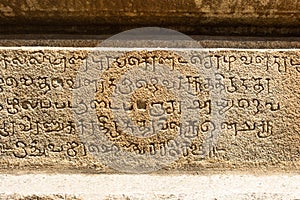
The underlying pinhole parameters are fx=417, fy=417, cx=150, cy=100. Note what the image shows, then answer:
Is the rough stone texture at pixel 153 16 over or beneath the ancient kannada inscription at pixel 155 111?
over

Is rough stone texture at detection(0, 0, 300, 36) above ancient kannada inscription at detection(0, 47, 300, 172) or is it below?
above

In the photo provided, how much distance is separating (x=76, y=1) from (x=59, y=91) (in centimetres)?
33

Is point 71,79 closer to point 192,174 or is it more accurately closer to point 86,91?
point 86,91

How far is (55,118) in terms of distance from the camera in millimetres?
1506

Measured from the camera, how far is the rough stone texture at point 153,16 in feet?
4.87

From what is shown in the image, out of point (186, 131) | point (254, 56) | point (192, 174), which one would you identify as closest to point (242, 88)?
point (254, 56)

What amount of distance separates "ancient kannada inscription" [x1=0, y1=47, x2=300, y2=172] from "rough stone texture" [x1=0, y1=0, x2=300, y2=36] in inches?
4.1

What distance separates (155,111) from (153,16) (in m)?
0.35

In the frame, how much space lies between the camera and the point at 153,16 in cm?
152

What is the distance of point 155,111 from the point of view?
152cm

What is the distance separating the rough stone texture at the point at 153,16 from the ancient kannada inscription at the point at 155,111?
0.10m

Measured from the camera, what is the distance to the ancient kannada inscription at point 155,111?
1504 mm

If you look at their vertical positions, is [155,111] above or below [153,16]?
below

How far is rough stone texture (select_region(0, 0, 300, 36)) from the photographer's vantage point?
149 centimetres
